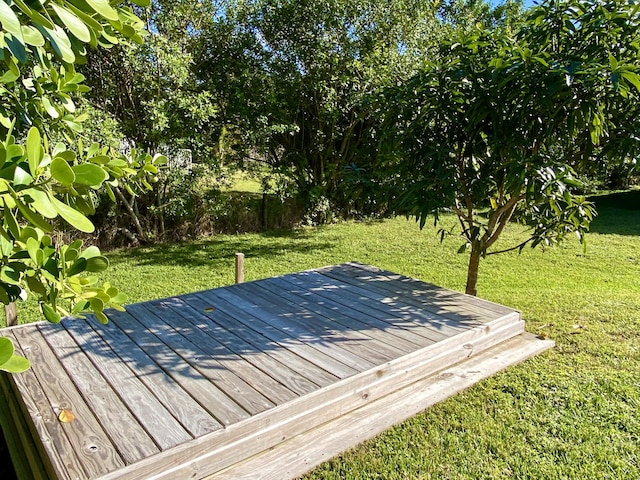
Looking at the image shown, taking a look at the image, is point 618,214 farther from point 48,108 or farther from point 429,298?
point 48,108

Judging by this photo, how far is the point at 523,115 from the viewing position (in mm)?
3139

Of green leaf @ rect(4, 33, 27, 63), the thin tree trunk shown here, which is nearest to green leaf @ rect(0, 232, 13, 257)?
green leaf @ rect(4, 33, 27, 63)

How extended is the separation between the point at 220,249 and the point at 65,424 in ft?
18.7

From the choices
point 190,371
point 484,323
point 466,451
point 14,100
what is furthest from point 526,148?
point 14,100

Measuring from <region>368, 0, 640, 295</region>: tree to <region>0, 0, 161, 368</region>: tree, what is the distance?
94.5 inches

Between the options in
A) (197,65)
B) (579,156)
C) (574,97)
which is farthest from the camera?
(197,65)

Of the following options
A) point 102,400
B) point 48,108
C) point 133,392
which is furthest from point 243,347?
point 48,108

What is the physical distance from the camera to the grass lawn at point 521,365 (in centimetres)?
240

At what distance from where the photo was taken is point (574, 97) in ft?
9.98

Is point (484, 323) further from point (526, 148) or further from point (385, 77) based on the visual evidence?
point (385, 77)

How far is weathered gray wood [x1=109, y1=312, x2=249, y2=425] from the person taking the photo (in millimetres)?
2215

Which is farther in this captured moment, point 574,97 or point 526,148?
point 526,148

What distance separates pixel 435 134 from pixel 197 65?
579 cm

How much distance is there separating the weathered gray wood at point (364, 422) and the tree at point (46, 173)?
57.9 inches
